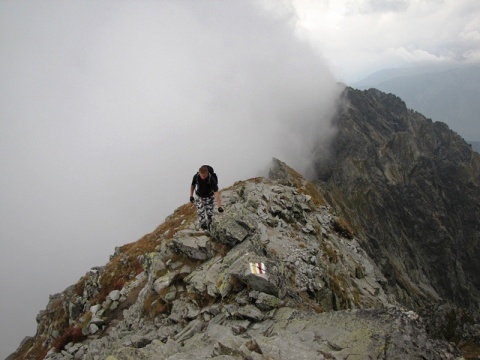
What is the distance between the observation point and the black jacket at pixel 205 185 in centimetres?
1711

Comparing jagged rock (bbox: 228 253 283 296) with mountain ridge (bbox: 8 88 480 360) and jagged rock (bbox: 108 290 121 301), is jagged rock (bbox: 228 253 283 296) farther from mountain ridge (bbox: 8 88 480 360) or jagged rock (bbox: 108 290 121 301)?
jagged rock (bbox: 108 290 121 301)

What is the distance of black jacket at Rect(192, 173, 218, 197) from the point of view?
674 inches

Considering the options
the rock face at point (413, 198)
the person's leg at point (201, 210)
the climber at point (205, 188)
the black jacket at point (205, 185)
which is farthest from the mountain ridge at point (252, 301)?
the rock face at point (413, 198)

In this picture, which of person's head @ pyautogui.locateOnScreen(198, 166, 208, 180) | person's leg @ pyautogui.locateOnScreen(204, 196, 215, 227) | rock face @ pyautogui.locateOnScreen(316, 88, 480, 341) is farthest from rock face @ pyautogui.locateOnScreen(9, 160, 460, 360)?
rock face @ pyautogui.locateOnScreen(316, 88, 480, 341)

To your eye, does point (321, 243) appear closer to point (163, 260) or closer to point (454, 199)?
point (163, 260)

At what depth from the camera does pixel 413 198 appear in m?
152

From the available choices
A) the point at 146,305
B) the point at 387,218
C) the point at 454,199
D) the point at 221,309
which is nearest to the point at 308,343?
the point at 221,309

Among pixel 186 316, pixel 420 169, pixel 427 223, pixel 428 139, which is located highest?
pixel 428 139

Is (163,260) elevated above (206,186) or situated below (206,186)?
below

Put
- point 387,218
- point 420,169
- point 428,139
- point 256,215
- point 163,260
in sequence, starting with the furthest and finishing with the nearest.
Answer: point 428,139, point 420,169, point 387,218, point 256,215, point 163,260

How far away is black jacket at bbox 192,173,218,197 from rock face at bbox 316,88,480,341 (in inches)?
4367

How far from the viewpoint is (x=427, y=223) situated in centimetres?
14875

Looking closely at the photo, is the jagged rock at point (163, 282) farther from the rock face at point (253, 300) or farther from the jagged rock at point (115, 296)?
the jagged rock at point (115, 296)

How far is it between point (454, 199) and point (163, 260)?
18378 centimetres
